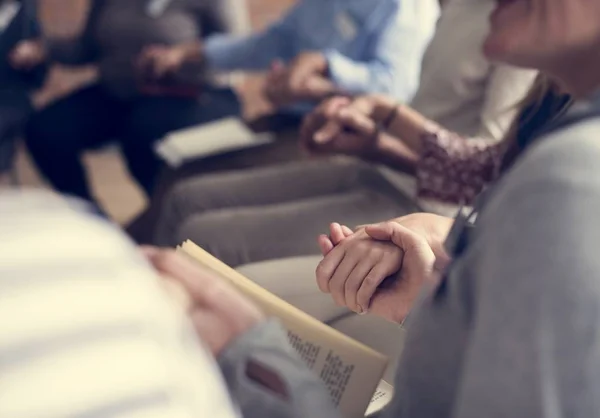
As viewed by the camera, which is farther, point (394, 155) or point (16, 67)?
point (16, 67)

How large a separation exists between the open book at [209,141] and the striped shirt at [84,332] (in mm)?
1002

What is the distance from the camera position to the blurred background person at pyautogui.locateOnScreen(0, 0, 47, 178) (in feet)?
5.19

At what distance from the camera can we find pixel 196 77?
1.59m

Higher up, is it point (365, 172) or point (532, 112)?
point (532, 112)

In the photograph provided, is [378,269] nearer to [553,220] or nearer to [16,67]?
[553,220]

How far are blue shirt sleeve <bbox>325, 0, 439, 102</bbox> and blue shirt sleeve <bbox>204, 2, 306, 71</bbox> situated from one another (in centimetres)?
28

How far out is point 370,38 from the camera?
1248 mm

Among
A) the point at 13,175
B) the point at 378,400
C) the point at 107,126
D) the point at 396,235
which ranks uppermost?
the point at 396,235

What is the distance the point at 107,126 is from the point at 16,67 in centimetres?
26

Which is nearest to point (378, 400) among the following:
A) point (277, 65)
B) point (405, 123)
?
point (405, 123)

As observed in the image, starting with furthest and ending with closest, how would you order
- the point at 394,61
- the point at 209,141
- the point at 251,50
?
1. the point at 251,50
2. the point at 209,141
3. the point at 394,61

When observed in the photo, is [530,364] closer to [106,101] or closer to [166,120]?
[166,120]

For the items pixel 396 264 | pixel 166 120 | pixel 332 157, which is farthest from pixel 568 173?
pixel 166 120

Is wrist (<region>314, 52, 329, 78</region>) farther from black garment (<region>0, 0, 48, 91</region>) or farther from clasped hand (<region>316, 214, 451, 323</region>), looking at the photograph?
black garment (<region>0, 0, 48, 91</region>)
